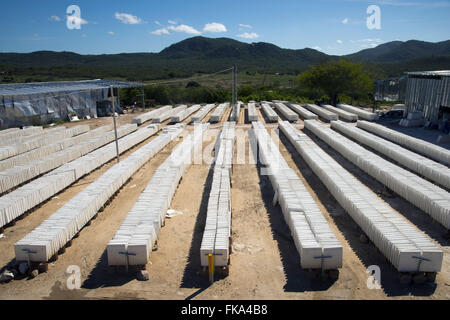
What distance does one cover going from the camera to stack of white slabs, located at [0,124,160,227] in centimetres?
1255

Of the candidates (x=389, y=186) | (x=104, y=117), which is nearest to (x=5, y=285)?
(x=389, y=186)

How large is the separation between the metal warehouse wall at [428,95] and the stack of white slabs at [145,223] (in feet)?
74.7

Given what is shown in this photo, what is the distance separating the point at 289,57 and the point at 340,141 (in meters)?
179

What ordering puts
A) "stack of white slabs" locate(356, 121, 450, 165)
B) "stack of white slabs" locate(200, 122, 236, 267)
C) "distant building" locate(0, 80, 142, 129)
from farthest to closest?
"distant building" locate(0, 80, 142, 129), "stack of white slabs" locate(356, 121, 450, 165), "stack of white slabs" locate(200, 122, 236, 267)

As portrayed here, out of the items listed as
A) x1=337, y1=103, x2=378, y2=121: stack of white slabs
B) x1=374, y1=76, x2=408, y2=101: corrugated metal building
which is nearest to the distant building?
x1=337, y1=103, x2=378, y2=121: stack of white slabs

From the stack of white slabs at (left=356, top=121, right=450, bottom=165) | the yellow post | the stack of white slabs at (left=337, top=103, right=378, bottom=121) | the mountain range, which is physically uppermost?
the mountain range

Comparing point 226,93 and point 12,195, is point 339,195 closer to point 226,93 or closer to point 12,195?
Answer: point 12,195

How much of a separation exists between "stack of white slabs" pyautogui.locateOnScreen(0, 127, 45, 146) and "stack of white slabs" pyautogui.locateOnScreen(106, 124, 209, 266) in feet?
44.4

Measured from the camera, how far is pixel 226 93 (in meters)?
54.9

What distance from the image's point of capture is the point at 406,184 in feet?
44.9

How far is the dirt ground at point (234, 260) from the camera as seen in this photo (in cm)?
884

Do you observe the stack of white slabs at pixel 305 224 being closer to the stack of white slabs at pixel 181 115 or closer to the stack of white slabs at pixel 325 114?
the stack of white slabs at pixel 325 114

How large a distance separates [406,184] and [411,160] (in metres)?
4.45

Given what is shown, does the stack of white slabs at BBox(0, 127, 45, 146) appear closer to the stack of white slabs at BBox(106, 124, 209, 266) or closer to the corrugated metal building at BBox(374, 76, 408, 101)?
the stack of white slabs at BBox(106, 124, 209, 266)
